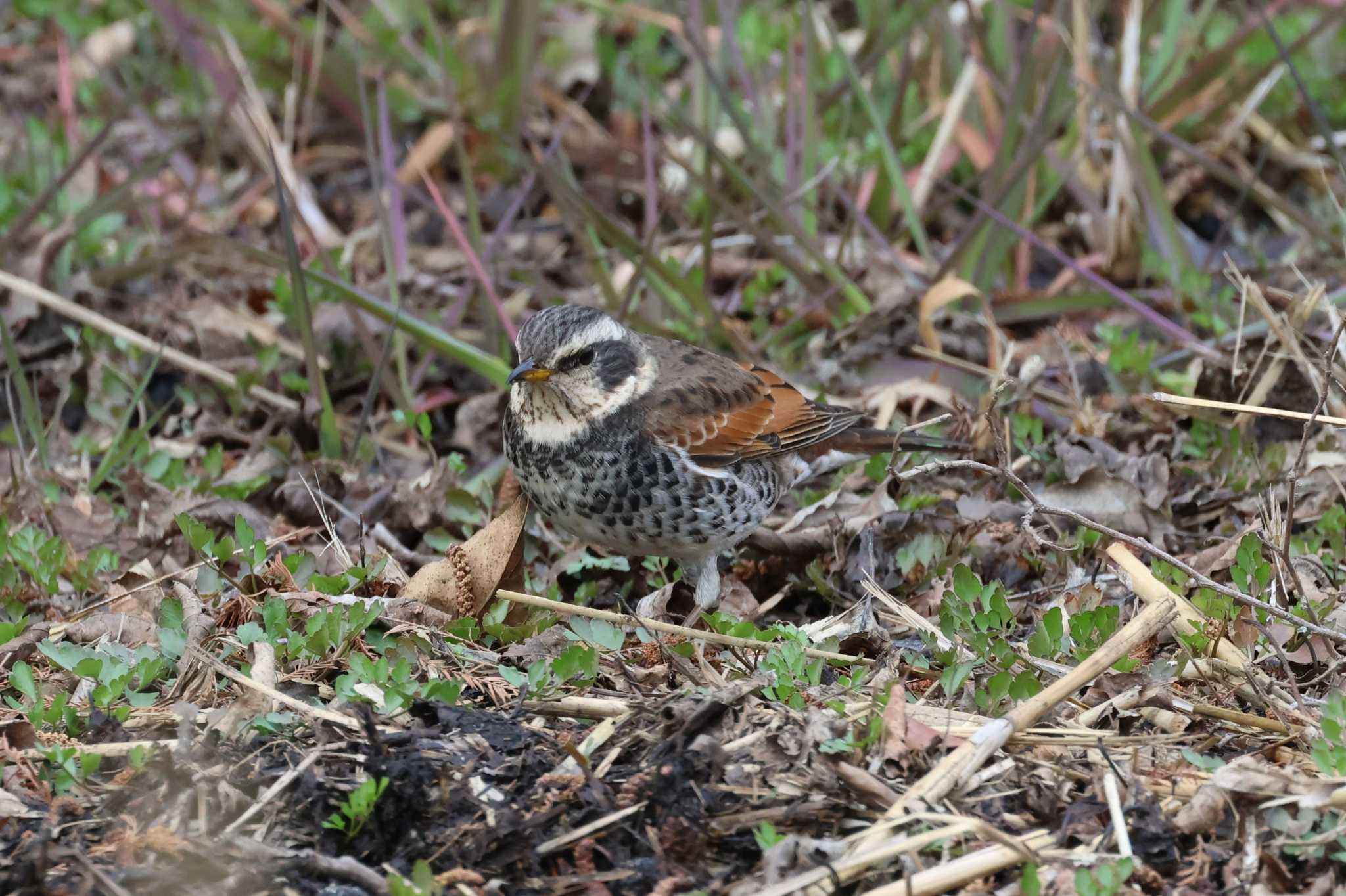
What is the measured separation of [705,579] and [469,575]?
95cm

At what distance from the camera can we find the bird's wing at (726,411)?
5.27 metres

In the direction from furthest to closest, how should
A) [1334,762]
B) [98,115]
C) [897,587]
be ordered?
[98,115] → [897,587] → [1334,762]

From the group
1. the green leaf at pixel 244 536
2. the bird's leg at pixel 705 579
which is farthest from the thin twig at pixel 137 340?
the bird's leg at pixel 705 579

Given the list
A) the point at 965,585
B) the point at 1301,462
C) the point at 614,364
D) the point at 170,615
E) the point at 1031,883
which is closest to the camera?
the point at 1031,883

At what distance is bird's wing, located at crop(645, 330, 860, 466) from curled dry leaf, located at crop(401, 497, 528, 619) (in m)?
0.73

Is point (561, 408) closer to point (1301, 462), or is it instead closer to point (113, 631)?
point (113, 631)

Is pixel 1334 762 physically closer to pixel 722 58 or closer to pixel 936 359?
pixel 936 359

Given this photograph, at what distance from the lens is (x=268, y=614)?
13.6 feet

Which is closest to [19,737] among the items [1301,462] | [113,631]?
[113,631]

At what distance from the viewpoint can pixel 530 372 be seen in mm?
5004

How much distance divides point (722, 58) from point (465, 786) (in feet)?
15.8

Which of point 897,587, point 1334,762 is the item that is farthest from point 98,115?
point 1334,762

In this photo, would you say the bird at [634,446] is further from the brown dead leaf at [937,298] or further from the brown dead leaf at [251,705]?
the brown dead leaf at [251,705]

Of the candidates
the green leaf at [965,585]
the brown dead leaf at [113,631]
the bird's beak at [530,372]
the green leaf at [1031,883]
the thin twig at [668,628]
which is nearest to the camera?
the green leaf at [1031,883]
